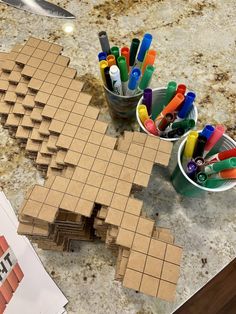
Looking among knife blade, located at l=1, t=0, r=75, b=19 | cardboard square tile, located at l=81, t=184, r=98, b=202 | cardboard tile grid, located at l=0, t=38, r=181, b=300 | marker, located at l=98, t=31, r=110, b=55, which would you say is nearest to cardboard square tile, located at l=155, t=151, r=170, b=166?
cardboard tile grid, located at l=0, t=38, r=181, b=300

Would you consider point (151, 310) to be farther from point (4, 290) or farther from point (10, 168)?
point (10, 168)

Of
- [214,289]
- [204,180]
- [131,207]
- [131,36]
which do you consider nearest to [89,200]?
[131,207]

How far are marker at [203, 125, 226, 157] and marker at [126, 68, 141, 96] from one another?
16cm

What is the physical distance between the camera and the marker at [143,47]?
0.57 m

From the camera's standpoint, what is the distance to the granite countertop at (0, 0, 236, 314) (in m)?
0.58

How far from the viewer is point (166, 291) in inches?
17.8

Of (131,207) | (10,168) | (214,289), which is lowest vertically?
(214,289)

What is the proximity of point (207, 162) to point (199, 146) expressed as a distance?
3 cm

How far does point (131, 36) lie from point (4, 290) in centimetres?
61

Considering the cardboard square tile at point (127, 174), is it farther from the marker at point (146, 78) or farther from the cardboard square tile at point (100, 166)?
the marker at point (146, 78)

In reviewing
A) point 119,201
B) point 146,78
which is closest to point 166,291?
point 119,201

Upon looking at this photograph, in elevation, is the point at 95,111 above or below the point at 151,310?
above

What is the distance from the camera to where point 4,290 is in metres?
0.57

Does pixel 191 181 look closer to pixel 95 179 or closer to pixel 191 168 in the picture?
pixel 191 168
